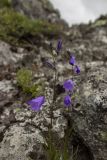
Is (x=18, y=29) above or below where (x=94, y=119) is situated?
above

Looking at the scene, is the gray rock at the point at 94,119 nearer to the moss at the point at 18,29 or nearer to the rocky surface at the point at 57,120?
the rocky surface at the point at 57,120

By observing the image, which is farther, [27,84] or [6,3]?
[6,3]

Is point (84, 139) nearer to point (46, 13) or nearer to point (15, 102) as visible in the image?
point (15, 102)

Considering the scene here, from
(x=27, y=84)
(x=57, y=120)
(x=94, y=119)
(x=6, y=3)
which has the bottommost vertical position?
(x=57, y=120)

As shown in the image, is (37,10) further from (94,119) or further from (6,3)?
(94,119)

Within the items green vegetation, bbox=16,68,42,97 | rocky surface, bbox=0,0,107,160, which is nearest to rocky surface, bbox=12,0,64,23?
rocky surface, bbox=0,0,107,160

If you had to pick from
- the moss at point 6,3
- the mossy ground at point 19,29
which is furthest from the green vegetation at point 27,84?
the moss at point 6,3

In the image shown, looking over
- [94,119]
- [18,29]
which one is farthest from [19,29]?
[94,119]
